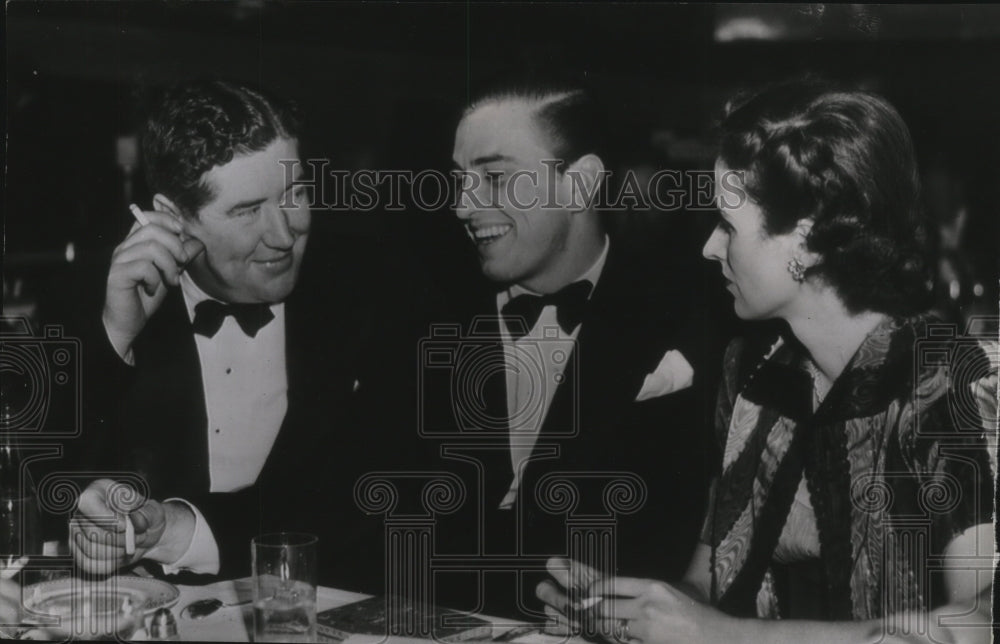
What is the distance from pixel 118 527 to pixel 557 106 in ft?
5.83

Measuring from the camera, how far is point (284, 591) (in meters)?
2.64

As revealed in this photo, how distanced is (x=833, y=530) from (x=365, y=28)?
1916mm

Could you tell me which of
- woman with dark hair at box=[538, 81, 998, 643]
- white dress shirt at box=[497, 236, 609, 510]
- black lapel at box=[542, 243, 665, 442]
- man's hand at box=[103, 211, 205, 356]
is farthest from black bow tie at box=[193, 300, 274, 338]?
woman with dark hair at box=[538, 81, 998, 643]

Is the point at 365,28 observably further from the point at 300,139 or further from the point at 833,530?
the point at 833,530

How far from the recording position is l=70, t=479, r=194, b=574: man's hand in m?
3.29

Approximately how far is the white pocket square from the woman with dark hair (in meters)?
0.19

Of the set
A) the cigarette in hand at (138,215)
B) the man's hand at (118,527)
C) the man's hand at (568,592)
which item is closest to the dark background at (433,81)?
A: the cigarette in hand at (138,215)

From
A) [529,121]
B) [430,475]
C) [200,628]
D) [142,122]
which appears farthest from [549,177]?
[200,628]

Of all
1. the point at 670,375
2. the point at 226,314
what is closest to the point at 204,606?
the point at 226,314

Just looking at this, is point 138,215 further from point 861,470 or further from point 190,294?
point 861,470

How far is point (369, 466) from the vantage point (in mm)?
3232

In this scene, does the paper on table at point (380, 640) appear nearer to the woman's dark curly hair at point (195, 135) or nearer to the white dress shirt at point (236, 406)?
the white dress shirt at point (236, 406)

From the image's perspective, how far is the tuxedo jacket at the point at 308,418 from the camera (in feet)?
10.6

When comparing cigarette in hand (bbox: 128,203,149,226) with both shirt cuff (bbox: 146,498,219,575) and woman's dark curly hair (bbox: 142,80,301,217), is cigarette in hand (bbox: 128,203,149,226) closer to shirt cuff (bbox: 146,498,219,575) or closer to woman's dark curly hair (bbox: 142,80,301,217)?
woman's dark curly hair (bbox: 142,80,301,217)
